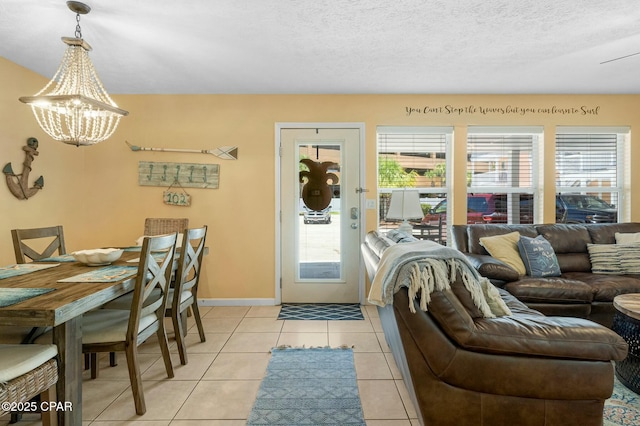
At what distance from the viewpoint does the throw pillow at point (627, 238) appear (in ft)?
11.4

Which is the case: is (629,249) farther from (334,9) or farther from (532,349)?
(334,9)

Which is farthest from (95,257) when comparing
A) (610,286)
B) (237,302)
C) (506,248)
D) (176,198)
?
(610,286)

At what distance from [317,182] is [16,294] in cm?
293

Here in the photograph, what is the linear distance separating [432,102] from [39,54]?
3748 mm

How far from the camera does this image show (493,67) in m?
3.33

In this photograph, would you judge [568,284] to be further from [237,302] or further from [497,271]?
[237,302]

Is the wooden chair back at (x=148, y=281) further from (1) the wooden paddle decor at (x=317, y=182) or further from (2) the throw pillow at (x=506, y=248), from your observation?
(2) the throw pillow at (x=506, y=248)

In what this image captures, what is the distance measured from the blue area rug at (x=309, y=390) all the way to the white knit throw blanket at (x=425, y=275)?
696 mm

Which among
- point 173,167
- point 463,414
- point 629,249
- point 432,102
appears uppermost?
point 432,102

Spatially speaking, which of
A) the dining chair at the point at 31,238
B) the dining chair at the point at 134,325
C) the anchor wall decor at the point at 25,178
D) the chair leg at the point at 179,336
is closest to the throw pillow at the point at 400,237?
the dining chair at the point at 134,325

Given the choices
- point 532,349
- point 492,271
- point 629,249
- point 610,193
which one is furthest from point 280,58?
point 610,193

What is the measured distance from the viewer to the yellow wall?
4109 millimetres

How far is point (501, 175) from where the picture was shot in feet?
13.9

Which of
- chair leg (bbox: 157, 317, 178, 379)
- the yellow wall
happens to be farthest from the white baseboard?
chair leg (bbox: 157, 317, 178, 379)
